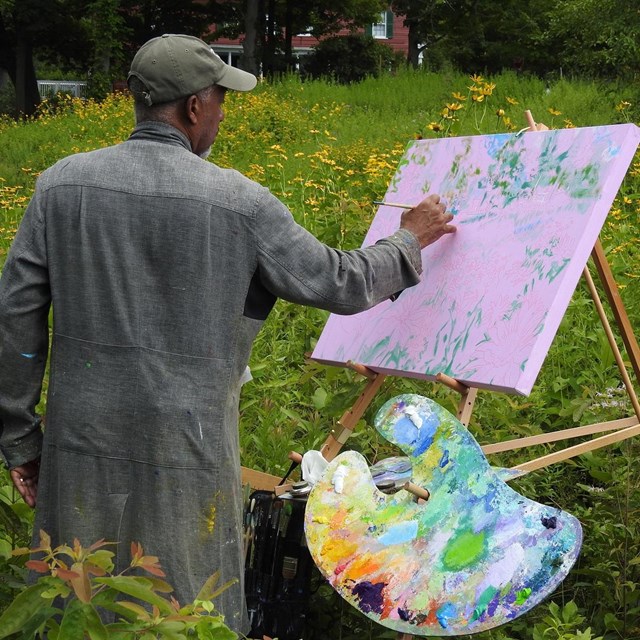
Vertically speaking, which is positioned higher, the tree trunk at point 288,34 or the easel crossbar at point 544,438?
the easel crossbar at point 544,438

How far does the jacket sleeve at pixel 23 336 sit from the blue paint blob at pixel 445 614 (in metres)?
0.97

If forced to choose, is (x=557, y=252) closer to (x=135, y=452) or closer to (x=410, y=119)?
(x=135, y=452)

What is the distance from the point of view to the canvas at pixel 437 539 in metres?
2.34

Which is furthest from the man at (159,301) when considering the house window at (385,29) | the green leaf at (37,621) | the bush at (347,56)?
the house window at (385,29)

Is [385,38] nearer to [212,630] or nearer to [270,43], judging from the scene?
[270,43]

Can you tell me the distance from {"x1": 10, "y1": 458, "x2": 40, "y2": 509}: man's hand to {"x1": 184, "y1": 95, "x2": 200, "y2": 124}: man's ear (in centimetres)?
85

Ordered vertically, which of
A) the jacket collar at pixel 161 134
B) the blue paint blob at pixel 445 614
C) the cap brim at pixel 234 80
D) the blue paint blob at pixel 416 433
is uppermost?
the cap brim at pixel 234 80

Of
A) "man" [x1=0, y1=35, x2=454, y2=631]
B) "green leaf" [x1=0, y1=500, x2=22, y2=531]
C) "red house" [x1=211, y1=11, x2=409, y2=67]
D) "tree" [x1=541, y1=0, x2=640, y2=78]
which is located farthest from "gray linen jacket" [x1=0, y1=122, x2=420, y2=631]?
"red house" [x1=211, y1=11, x2=409, y2=67]

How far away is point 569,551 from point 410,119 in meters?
7.90

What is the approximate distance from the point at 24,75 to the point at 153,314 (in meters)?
20.9

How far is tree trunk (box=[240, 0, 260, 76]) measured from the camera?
2162cm

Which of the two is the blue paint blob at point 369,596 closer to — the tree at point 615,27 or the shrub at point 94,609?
the shrub at point 94,609

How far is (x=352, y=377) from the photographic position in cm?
377

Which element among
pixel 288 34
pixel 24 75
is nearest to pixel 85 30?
pixel 24 75
